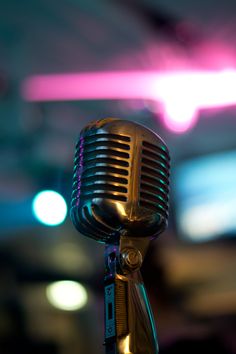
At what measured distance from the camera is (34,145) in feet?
7.18

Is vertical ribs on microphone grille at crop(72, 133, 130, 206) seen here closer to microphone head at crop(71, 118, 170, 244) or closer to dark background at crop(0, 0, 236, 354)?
microphone head at crop(71, 118, 170, 244)

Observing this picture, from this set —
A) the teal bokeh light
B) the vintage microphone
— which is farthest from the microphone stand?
the teal bokeh light

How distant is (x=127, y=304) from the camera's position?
646 millimetres

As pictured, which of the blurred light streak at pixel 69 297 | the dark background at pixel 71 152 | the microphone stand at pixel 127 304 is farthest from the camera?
the blurred light streak at pixel 69 297

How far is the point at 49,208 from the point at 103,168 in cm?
145

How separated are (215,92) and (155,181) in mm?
1429

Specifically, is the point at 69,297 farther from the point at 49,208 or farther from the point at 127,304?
the point at 127,304

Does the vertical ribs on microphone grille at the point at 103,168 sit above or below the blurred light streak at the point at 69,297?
below

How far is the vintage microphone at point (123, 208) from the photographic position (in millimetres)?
638

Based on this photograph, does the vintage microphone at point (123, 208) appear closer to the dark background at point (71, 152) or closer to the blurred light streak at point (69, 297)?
the dark background at point (71, 152)

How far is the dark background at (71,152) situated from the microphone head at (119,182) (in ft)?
3.12

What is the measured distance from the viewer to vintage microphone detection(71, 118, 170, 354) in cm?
64

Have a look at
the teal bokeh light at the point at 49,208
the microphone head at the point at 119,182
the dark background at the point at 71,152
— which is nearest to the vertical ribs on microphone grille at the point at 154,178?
the microphone head at the point at 119,182

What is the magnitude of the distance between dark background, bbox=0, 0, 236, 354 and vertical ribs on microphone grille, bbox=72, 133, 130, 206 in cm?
100
